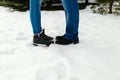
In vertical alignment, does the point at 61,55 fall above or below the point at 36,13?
below

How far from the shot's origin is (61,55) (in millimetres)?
3049

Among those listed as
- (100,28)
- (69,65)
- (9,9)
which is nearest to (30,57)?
(69,65)

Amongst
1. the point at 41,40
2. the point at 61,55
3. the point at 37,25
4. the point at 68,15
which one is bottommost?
the point at 61,55

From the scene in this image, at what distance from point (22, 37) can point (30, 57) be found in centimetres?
82

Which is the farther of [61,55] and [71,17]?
[71,17]

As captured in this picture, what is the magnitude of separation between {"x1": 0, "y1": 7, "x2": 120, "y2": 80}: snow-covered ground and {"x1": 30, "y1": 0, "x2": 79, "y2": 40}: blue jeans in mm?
182

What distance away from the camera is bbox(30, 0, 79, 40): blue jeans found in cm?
325

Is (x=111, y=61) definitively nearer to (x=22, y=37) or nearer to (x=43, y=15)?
(x=22, y=37)

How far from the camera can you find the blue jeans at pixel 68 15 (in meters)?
3.25

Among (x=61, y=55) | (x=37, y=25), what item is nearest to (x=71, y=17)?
(x=37, y=25)

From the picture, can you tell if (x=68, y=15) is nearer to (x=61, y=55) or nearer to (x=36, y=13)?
(x=36, y=13)

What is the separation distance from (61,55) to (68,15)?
1.78 feet

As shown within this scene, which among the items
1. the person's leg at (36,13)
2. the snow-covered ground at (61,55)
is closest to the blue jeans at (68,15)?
the person's leg at (36,13)

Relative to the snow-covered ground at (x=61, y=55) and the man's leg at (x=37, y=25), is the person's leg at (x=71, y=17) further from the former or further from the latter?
the man's leg at (x=37, y=25)
